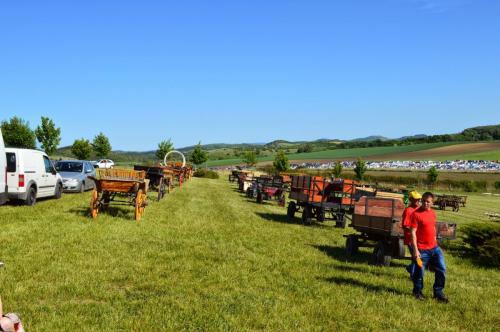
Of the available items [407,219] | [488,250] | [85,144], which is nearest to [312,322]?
[407,219]

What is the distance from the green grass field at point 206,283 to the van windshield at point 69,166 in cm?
1057

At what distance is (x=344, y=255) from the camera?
1187cm

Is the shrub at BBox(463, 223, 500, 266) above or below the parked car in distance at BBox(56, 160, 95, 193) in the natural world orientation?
below

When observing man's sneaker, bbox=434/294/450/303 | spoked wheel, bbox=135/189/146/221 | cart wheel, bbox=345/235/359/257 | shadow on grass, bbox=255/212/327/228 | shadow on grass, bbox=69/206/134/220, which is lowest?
shadow on grass, bbox=255/212/327/228

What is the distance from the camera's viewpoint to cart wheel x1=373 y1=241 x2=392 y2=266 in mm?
10773

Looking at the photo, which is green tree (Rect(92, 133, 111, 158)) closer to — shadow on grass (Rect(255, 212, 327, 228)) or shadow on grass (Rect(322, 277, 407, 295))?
shadow on grass (Rect(255, 212, 327, 228))

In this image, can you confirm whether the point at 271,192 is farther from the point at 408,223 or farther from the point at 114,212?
the point at 408,223

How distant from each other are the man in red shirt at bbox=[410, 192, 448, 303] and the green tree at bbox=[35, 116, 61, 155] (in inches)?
2493

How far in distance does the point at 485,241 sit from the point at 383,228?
11.4ft

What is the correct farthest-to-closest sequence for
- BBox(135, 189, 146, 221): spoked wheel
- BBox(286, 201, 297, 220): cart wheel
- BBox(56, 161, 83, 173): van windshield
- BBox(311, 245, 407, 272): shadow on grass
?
BBox(56, 161, 83, 173): van windshield < BBox(286, 201, 297, 220): cart wheel < BBox(135, 189, 146, 221): spoked wheel < BBox(311, 245, 407, 272): shadow on grass

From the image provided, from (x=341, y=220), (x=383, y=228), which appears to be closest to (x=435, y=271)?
(x=383, y=228)

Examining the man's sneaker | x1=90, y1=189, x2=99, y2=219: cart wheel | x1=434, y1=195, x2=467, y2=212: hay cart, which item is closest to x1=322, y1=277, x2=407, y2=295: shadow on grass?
the man's sneaker

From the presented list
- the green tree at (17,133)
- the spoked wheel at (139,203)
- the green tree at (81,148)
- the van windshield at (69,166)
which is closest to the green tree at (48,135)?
the green tree at (17,133)

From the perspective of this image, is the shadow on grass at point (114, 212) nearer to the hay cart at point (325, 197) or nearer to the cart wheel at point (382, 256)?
the hay cart at point (325, 197)
